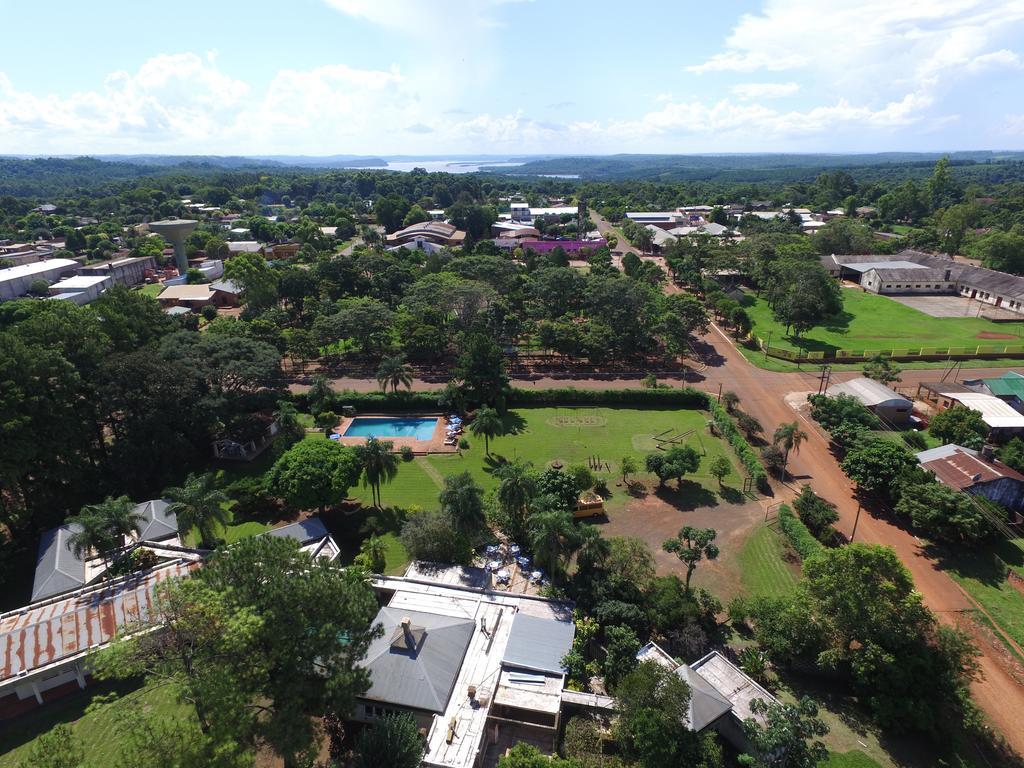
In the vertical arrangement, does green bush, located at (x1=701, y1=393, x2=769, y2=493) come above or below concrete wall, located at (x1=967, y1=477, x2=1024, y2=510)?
below

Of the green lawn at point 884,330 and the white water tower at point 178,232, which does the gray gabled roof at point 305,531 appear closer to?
the green lawn at point 884,330

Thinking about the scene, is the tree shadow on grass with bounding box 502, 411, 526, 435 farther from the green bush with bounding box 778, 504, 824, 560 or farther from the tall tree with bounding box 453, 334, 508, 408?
the green bush with bounding box 778, 504, 824, 560

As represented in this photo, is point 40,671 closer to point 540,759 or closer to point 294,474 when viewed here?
point 294,474

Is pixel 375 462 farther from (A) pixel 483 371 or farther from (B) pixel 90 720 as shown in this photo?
(B) pixel 90 720

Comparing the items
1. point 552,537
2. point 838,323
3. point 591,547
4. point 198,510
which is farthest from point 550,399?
point 838,323

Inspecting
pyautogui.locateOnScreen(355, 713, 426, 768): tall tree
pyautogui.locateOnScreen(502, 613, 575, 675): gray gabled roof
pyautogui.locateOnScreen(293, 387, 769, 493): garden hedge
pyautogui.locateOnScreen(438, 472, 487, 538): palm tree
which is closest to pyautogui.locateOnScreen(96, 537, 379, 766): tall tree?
pyautogui.locateOnScreen(355, 713, 426, 768): tall tree

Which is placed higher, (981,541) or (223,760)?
(223,760)

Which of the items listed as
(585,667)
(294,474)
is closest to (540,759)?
(585,667)
